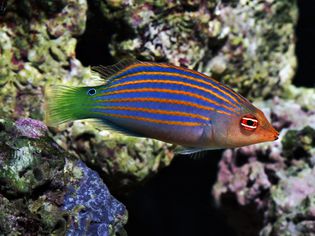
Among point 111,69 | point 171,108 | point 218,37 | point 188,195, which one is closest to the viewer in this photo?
point 171,108

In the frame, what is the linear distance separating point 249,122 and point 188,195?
4.36 metres

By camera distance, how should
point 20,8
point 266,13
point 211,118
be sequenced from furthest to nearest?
point 266,13
point 20,8
point 211,118

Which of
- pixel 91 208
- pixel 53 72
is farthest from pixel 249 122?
pixel 53 72

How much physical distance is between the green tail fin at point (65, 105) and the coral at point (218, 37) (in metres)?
1.48

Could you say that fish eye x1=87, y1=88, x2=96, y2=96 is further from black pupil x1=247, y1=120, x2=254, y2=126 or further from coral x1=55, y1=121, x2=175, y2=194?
coral x1=55, y1=121, x2=175, y2=194

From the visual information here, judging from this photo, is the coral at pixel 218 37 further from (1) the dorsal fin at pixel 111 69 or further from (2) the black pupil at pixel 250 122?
(2) the black pupil at pixel 250 122

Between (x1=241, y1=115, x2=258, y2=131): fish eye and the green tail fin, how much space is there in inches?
41.6

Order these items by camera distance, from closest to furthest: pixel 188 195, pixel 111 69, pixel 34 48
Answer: pixel 111 69 → pixel 34 48 → pixel 188 195

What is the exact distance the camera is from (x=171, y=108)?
8.76 feet

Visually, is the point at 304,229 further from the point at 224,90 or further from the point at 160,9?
the point at 160,9

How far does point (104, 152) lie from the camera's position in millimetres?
3938

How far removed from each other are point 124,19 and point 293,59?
114 inches

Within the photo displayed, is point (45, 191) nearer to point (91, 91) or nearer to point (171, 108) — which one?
point (91, 91)

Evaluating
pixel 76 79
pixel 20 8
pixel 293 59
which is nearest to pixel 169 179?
pixel 293 59
